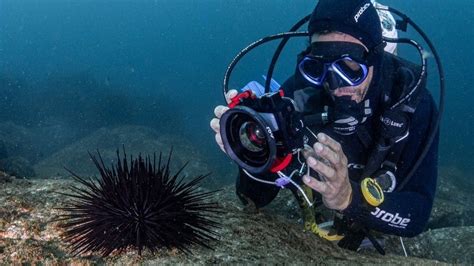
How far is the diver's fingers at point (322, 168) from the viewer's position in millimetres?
2199

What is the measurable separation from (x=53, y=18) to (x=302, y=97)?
114 metres

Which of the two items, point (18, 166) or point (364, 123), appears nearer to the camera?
point (364, 123)

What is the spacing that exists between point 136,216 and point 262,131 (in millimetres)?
978

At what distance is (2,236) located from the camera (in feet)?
9.72

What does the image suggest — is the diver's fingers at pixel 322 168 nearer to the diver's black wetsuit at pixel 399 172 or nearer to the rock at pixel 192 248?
the diver's black wetsuit at pixel 399 172

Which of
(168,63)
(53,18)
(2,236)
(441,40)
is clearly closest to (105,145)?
(2,236)

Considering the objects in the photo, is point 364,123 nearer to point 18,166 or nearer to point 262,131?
point 262,131

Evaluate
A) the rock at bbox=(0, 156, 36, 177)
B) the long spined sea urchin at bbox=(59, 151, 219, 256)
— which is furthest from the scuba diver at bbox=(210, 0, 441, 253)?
the rock at bbox=(0, 156, 36, 177)

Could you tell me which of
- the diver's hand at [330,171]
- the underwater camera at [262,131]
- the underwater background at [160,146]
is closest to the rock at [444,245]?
the underwater background at [160,146]

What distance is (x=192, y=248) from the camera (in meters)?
2.83

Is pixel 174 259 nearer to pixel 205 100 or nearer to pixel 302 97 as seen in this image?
pixel 302 97

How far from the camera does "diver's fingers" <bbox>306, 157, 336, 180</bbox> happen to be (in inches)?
86.6

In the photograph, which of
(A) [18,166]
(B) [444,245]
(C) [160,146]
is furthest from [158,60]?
(B) [444,245]

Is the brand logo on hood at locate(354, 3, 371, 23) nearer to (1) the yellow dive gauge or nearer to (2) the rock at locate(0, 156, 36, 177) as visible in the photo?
(1) the yellow dive gauge
